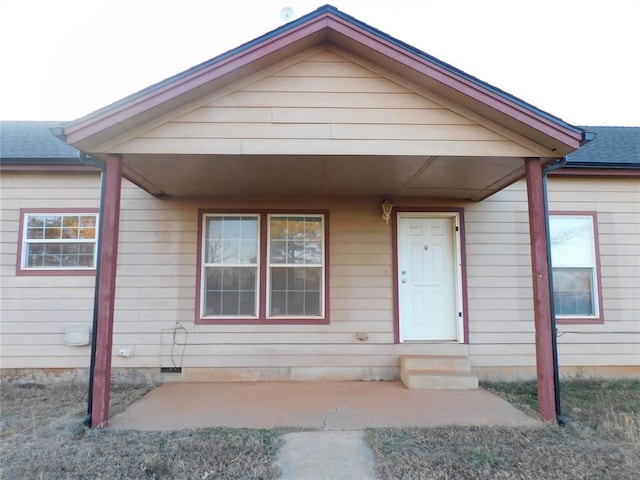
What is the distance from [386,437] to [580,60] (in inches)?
543

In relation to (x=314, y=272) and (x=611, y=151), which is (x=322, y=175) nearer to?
(x=314, y=272)

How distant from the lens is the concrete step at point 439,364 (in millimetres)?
4742

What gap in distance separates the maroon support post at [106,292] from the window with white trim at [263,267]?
1.79 metres

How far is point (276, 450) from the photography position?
2840mm

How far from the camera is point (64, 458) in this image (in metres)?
2.70

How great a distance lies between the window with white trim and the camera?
5.18 m

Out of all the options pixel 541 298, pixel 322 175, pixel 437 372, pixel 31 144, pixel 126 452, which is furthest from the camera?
pixel 31 144

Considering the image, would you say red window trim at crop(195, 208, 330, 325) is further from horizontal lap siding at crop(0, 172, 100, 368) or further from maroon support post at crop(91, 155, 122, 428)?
maroon support post at crop(91, 155, 122, 428)

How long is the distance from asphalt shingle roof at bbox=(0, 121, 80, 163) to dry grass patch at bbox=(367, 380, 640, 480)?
4849mm

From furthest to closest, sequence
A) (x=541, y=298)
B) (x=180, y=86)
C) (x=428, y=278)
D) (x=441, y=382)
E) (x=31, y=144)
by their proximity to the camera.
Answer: (x=31, y=144)
(x=428, y=278)
(x=441, y=382)
(x=541, y=298)
(x=180, y=86)

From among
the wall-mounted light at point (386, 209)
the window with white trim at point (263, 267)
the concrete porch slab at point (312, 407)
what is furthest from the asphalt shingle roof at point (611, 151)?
the window with white trim at point (263, 267)

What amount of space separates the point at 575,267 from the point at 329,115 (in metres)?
4.40

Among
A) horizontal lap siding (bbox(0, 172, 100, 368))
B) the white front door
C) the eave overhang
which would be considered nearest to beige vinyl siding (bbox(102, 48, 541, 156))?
the eave overhang

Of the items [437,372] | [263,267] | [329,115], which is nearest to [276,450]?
[437,372]
